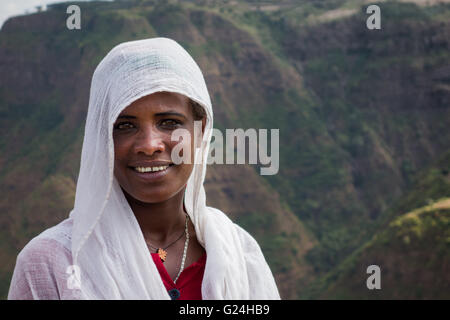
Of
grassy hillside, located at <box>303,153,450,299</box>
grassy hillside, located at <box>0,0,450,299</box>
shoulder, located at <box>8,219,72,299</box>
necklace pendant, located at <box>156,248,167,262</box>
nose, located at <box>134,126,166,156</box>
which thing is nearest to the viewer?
shoulder, located at <box>8,219,72,299</box>

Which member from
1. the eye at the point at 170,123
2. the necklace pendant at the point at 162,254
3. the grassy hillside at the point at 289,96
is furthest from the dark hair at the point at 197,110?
the grassy hillside at the point at 289,96

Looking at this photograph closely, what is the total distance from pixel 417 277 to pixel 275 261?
12217 mm

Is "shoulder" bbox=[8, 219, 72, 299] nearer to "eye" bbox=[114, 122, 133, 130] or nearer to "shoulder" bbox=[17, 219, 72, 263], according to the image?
"shoulder" bbox=[17, 219, 72, 263]

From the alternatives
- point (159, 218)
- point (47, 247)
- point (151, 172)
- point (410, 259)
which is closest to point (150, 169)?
point (151, 172)

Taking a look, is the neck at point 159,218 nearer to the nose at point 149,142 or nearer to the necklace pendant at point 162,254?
the necklace pendant at point 162,254

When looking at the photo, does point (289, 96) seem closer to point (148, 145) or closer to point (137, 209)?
point (137, 209)

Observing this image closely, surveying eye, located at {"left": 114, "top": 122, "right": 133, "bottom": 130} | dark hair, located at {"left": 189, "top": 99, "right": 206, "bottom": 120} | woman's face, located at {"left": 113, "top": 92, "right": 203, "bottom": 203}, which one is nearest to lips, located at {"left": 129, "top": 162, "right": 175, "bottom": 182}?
woman's face, located at {"left": 113, "top": 92, "right": 203, "bottom": 203}

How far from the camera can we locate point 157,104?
7.23 feet

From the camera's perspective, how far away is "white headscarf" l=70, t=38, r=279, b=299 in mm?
2074

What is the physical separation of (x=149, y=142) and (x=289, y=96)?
164 feet

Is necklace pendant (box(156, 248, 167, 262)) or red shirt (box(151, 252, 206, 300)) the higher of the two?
necklace pendant (box(156, 248, 167, 262))

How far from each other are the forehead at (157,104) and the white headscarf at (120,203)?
0.06m

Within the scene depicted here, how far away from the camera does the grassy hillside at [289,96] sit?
44.2 meters
